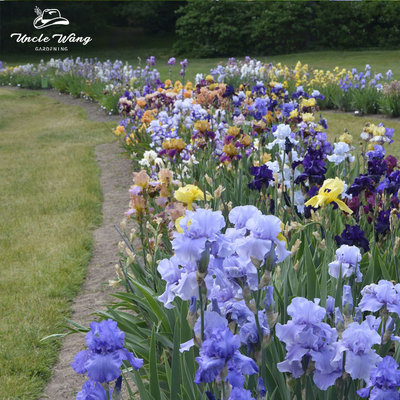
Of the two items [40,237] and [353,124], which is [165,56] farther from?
[40,237]

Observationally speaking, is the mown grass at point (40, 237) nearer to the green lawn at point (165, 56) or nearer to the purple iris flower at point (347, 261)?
the purple iris flower at point (347, 261)

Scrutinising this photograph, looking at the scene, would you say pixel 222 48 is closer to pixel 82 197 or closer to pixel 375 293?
pixel 82 197

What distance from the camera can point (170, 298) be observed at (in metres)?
1.27

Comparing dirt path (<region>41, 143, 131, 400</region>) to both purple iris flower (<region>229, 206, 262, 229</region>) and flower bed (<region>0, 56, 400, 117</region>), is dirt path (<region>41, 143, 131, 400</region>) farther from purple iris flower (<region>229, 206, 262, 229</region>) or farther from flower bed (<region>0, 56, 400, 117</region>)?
flower bed (<region>0, 56, 400, 117</region>)

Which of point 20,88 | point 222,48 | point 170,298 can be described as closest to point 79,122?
point 20,88

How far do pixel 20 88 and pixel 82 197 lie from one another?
13.7 m

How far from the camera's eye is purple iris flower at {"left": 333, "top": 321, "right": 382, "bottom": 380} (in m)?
1.08

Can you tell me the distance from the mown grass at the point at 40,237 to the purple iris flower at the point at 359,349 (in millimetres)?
2037

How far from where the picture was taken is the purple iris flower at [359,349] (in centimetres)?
108

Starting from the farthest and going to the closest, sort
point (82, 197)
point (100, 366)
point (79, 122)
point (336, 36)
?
point (336, 36) < point (79, 122) < point (82, 197) < point (100, 366)

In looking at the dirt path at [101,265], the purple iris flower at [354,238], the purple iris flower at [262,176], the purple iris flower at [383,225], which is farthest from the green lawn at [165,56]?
the purple iris flower at [354,238]

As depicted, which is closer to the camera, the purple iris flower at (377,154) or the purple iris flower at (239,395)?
the purple iris flower at (239,395)

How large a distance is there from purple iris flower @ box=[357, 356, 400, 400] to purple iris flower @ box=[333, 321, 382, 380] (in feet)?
0.22

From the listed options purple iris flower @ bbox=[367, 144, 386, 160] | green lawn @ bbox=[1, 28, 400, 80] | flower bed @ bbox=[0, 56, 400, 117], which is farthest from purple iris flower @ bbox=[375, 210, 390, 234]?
green lawn @ bbox=[1, 28, 400, 80]
